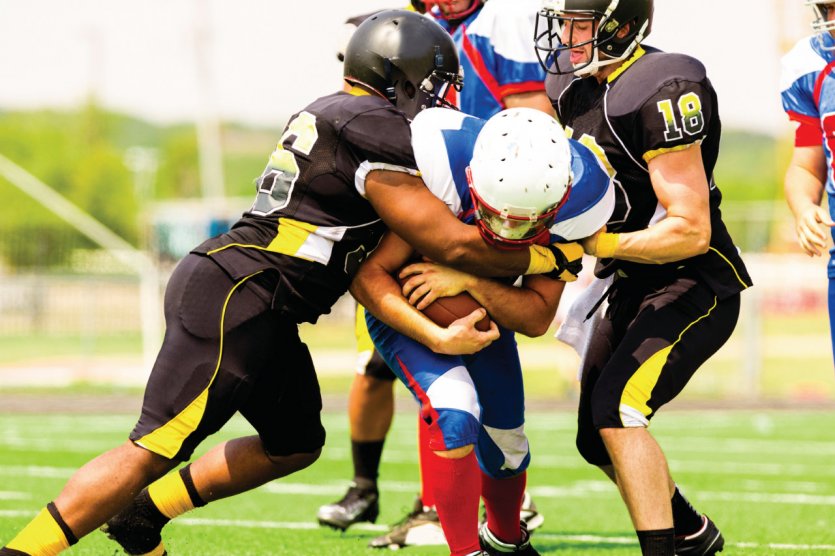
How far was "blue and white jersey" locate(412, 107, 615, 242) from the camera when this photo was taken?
3.76 m

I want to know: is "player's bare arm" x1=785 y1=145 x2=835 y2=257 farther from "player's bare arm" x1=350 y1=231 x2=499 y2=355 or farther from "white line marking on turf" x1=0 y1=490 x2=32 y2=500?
"white line marking on turf" x1=0 y1=490 x2=32 y2=500

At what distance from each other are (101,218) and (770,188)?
61545 millimetres

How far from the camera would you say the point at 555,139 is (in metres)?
3.74

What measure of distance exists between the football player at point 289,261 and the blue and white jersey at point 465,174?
0.05 m

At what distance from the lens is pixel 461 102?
5516 millimetres

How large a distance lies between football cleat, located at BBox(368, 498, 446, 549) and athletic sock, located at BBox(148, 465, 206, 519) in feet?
3.82

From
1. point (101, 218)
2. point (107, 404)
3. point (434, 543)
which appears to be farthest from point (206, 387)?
point (101, 218)

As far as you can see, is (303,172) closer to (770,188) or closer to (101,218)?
(101,218)

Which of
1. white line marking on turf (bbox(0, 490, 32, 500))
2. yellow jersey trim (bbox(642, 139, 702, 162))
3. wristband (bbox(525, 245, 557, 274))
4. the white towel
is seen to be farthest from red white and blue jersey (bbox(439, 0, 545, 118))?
white line marking on turf (bbox(0, 490, 32, 500))

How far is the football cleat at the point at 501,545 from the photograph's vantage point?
453 centimetres

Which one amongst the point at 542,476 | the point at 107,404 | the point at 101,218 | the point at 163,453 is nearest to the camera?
the point at 163,453

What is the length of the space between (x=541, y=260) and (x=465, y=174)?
0.35m

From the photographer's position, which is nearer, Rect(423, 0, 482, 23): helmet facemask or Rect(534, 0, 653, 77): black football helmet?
Rect(534, 0, 653, 77): black football helmet

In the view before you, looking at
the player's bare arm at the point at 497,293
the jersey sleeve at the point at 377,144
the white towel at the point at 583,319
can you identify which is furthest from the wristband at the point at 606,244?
the jersey sleeve at the point at 377,144
